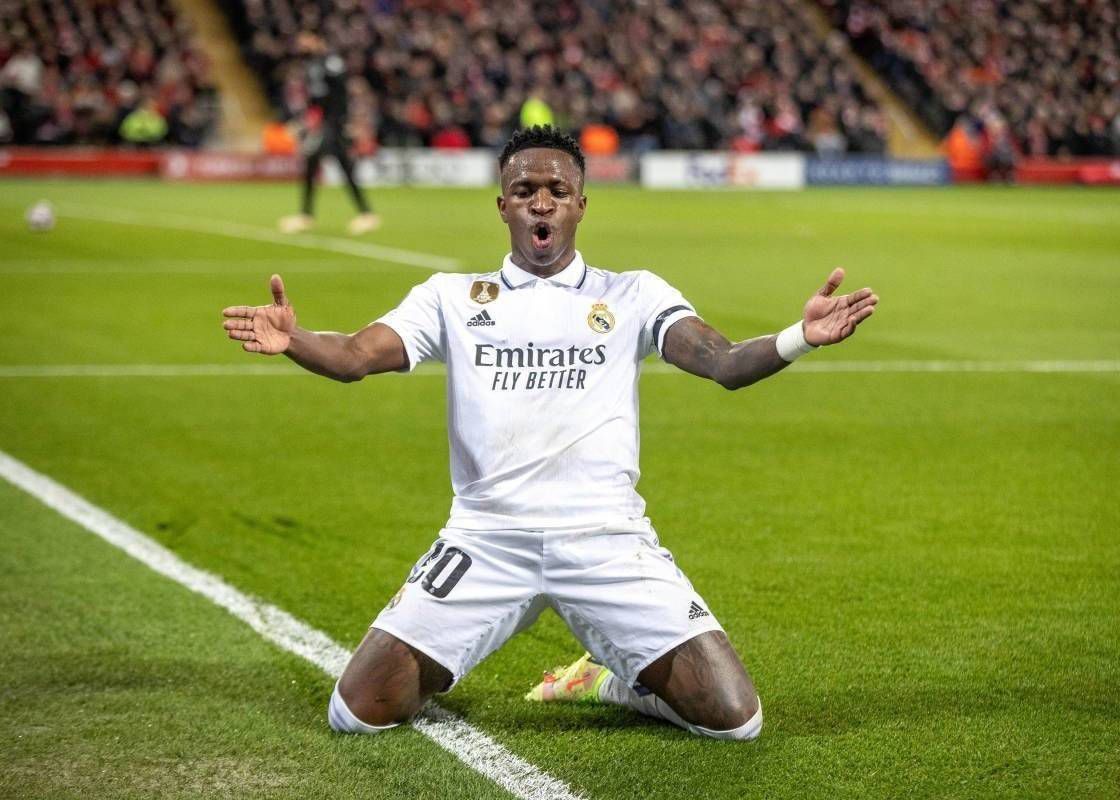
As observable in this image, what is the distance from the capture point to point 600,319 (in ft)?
15.6

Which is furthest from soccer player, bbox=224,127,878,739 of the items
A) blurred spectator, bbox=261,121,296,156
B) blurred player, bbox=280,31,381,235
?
blurred spectator, bbox=261,121,296,156

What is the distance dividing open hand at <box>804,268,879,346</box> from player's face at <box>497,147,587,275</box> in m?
0.80

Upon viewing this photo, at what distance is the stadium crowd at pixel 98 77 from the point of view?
36031mm

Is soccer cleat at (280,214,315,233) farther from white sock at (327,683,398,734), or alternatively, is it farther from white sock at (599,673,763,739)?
white sock at (327,683,398,734)

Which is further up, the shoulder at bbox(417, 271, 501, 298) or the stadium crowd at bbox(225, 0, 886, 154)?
the shoulder at bbox(417, 271, 501, 298)

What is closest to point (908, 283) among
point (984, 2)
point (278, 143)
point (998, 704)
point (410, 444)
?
point (410, 444)

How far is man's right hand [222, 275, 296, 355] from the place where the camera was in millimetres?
4516

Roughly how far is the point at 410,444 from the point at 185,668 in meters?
3.75

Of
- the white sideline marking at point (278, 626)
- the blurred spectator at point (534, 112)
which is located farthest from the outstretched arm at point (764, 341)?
the blurred spectator at point (534, 112)

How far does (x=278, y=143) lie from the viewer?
125 feet

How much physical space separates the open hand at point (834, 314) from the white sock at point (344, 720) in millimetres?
1667

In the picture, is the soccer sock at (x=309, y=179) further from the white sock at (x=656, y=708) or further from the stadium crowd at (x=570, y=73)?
the white sock at (x=656, y=708)

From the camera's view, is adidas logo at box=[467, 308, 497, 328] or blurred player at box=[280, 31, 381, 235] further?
blurred player at box=[280, 31, 381, 235]

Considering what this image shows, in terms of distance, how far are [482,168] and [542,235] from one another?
1303 inches
